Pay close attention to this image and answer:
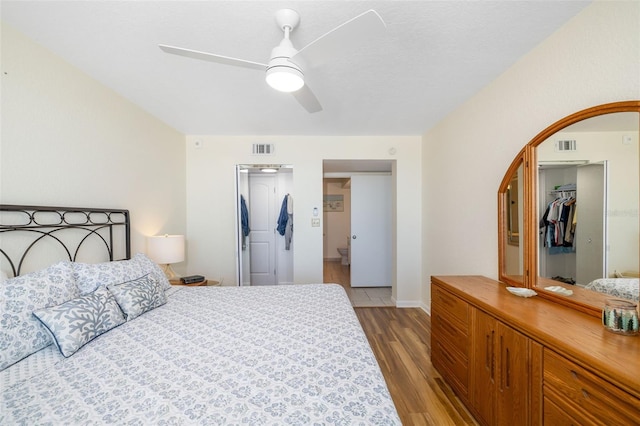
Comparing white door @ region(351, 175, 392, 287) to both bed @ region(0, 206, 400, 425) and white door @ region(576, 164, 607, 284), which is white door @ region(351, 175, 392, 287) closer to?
bed @ region(0, 206, 400, 425)

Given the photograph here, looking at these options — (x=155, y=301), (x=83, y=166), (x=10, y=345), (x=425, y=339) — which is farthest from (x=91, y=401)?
(x=425, y=339)

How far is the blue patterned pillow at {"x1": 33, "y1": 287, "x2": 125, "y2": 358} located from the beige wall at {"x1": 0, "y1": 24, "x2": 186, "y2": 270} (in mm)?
790

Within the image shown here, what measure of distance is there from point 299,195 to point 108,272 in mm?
2364

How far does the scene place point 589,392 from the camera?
939mm

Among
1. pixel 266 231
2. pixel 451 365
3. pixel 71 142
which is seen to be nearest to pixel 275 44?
pixel 71 142

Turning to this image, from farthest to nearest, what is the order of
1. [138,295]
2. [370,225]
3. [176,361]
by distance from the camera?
[370,225]
[138,295]
[176,361]

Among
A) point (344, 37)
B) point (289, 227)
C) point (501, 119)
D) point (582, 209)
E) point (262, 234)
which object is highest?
point (344, 37)

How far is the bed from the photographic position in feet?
2.90

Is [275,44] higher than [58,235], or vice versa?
[275,44]

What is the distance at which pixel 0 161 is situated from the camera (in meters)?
1.46

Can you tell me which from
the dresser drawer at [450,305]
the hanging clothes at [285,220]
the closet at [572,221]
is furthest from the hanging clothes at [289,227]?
the closet at [572,221]

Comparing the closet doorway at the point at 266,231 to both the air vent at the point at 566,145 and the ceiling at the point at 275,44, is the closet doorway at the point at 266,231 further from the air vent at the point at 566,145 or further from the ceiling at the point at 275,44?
the air vent at the point at 566,145

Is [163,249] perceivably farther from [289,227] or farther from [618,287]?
[618,287]

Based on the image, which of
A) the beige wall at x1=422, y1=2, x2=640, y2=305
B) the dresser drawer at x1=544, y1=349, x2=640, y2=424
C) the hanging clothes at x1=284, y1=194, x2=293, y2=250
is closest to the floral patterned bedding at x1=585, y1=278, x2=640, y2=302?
the dresser drawer at x1=544, y1=349, x2=640, y2=424
